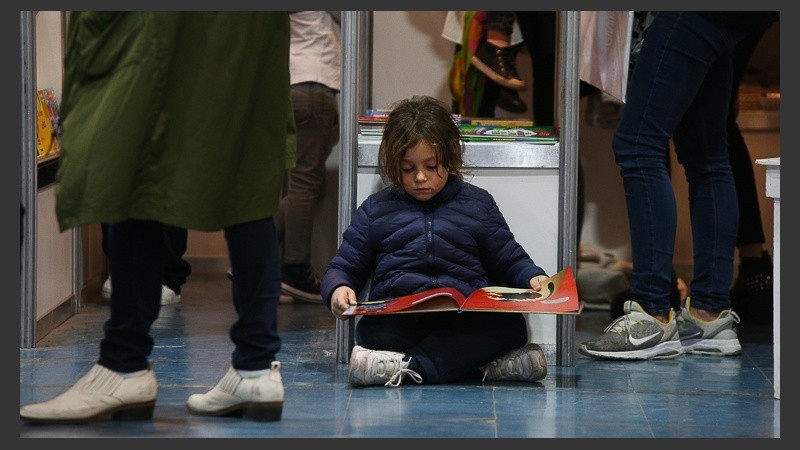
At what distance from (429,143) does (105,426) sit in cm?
102

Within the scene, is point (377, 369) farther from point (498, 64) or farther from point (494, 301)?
point (498, 64)

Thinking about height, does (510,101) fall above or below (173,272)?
above

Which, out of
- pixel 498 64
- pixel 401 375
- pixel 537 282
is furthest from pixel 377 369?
pixel 498 64

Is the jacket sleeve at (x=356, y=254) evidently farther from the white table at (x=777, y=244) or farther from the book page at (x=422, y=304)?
the white table at (x=777, y=244)

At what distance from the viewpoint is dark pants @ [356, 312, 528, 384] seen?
9.32ft

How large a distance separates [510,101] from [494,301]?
5.40 ft

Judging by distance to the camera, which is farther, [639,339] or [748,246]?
[748,246]

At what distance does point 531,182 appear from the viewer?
3.10 m

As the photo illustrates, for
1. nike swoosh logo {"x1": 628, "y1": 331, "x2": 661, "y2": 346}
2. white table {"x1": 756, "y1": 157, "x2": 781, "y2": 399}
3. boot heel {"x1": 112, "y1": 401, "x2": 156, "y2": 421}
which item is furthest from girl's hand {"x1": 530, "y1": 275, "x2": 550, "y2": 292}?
boot heel {"x1": 112, "y1": 401, "x2": 156, "y2": 421}

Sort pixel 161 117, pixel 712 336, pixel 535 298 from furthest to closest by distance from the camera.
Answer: pixel 712 336 < pixel 535 298 < pixel 161 117

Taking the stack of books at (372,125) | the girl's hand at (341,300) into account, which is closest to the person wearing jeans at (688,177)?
the stack of books at (372,125)

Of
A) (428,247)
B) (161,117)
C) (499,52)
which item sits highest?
(499,52)

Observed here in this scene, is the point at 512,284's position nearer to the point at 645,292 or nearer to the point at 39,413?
the point at 645,292

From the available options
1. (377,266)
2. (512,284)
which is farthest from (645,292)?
(377,266)
